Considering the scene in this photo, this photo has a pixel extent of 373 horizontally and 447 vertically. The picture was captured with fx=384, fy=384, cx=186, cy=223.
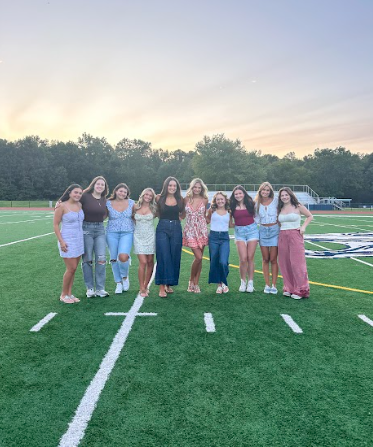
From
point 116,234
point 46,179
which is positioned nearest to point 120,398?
point 116,234

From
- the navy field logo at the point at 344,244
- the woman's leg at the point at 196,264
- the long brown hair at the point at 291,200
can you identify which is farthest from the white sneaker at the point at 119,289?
the navy field logo at the point at 344,244

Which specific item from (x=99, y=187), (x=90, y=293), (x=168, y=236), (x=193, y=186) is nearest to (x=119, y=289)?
(x=90, y=293)

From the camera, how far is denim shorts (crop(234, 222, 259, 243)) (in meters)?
6.39

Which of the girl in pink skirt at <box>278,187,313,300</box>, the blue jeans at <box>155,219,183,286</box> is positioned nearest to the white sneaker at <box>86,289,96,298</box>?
the blue jeans at <box>155,219,183,286</box>

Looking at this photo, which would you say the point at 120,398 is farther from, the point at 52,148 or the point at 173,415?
the point at 52,148

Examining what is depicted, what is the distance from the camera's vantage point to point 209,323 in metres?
4.96

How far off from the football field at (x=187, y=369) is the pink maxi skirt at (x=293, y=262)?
232 millimetres

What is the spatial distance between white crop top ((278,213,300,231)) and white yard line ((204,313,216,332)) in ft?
6.64

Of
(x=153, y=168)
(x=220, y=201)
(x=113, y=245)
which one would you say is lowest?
(x=113, y=245)

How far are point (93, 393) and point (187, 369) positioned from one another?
2.95 ft

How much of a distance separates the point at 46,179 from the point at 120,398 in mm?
70683

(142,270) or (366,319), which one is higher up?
(142,270)

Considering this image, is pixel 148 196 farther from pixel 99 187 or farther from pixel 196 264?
pixel 196 264

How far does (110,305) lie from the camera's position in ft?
18.8
